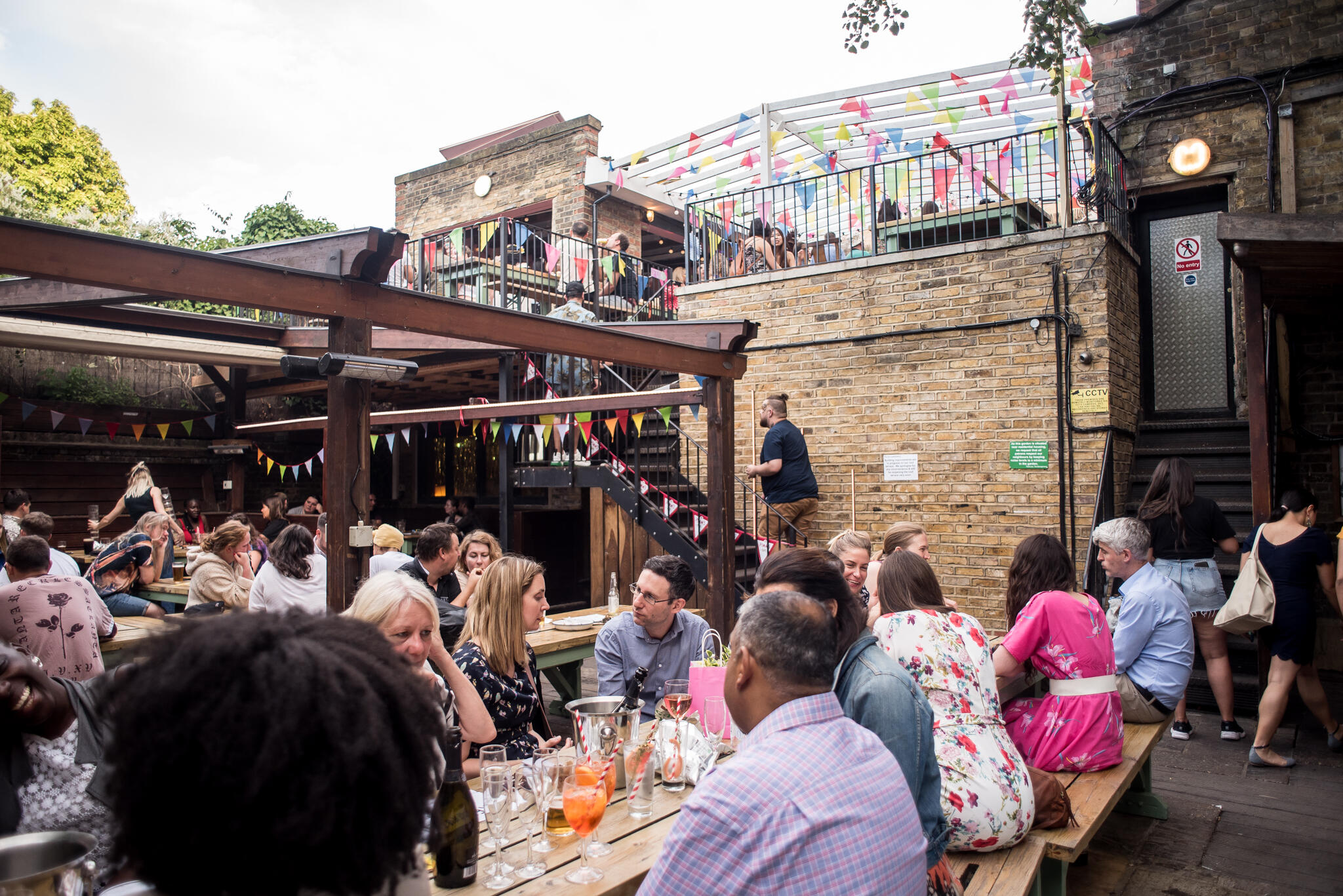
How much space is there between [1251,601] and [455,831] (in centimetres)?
525

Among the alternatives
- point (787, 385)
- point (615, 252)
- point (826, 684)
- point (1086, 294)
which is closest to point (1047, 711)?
point (826, 684)

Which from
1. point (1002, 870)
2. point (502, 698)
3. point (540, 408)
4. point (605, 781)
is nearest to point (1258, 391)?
point (1002, 870)

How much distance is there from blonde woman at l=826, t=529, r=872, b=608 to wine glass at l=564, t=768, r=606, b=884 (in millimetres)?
2550

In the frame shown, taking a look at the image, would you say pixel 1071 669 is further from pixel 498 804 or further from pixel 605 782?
pixel 498 804

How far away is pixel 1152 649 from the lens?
4.17 metres

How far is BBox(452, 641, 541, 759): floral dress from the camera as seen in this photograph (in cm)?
297

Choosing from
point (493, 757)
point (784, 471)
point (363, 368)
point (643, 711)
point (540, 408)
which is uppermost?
point (540, 408)

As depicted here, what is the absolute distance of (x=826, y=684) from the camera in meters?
1.63

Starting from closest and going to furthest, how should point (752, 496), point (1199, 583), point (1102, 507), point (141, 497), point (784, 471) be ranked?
point (1199, 583) → point (1102, 507) → point (784, 471) → point (141, 497) → point (752, 496)

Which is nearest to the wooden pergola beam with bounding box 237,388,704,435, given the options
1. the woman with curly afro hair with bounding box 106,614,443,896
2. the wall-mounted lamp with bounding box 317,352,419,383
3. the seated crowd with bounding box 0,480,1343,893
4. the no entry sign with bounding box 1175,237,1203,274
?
the seated crowd with bounding box 0,480,1343,893

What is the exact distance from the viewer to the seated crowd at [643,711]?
87 cm

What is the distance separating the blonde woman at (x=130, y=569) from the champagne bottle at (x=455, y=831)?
4944 mm

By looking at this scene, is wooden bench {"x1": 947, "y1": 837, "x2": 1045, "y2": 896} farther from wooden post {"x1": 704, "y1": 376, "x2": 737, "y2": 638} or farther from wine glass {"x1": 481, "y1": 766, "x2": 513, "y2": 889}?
wooden post {"x1": 704, "y1": 376, "x2": 737, "y2": 638}

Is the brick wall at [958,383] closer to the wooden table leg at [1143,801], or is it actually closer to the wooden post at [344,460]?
the wooden table leg at [1143,801]
